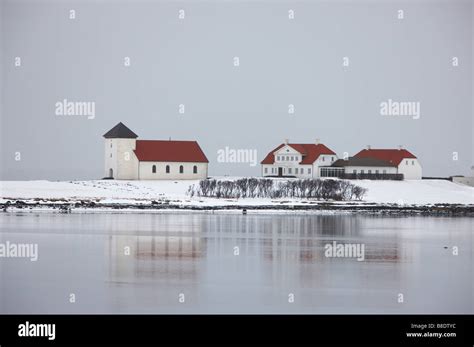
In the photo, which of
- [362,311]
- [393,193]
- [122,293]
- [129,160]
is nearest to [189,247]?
[122,293]

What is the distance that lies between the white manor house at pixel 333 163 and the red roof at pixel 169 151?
5.99 m

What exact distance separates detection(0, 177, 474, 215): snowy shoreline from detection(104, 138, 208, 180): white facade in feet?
12.4

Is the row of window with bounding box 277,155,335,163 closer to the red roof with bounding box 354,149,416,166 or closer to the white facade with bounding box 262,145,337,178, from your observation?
the white facade with bounding box 262,145,337,178

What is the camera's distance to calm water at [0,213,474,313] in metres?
19.6

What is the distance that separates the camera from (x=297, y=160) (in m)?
74.4

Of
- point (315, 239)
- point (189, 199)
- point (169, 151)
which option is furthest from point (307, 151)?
point (315, 239)

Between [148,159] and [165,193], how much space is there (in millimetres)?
10105

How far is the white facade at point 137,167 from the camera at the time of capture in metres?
70.6

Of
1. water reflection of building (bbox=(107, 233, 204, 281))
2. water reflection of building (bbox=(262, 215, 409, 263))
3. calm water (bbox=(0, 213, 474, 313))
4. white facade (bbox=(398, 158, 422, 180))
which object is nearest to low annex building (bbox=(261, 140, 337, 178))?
white facade (bbox=(398, 158, 422, 180))

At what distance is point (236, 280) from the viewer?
74.2ft

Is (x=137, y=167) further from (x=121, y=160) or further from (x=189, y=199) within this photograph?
(x=189, y=199)

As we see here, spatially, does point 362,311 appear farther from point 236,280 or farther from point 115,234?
point 115,234

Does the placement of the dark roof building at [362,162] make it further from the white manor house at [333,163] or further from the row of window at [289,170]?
the row of window at [289,170]
